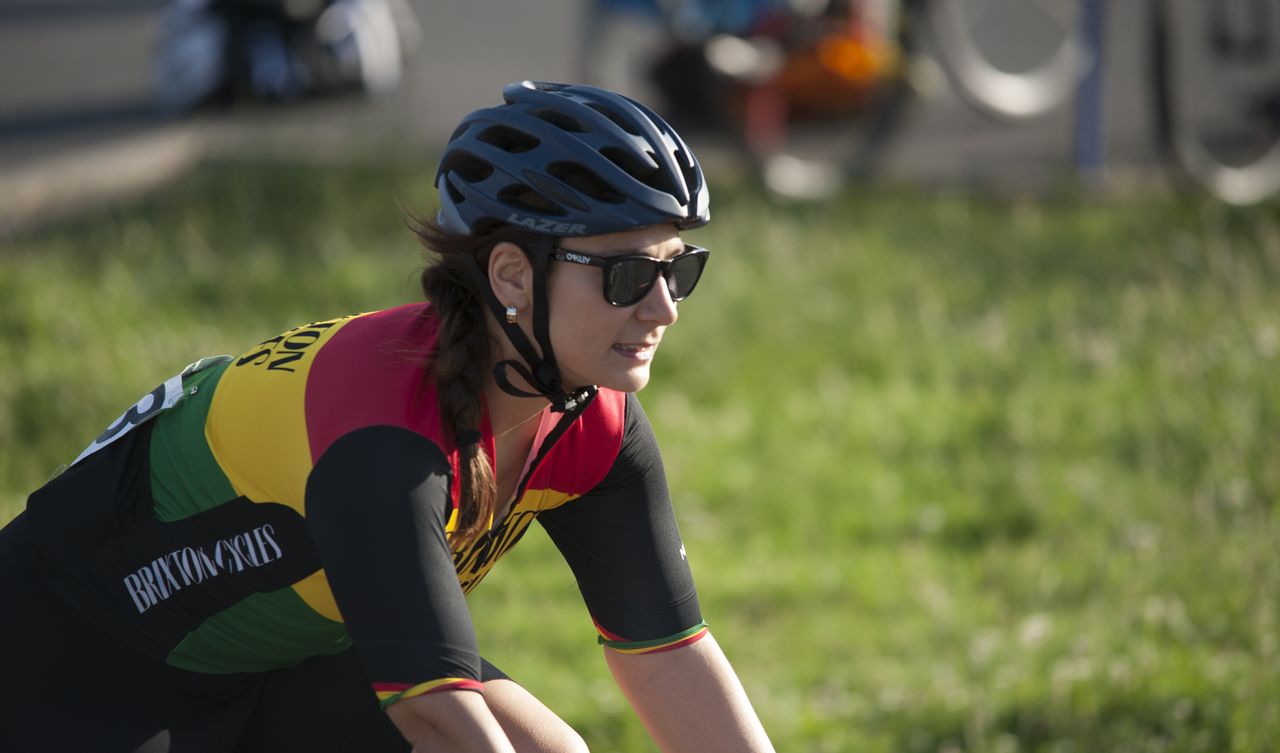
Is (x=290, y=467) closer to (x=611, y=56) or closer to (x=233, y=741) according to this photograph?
(x=233, y=741)

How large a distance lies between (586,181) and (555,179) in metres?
0.05

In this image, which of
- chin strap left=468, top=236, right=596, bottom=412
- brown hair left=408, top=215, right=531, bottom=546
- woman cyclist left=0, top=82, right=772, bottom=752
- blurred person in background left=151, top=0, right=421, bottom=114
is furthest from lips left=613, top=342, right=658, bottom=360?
blurred person in background left=151, top=0, right=421, bottom=114

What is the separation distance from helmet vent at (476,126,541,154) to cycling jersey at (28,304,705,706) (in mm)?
311

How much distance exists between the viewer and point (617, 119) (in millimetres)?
2660

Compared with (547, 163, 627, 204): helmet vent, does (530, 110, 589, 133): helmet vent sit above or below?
above

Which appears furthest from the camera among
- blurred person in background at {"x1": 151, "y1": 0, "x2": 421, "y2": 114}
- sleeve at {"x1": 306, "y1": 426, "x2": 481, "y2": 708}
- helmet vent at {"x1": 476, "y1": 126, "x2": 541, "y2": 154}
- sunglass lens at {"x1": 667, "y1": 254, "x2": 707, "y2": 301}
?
blurred person in background at {"x1": 151, "y1": 0, "x2": 421, "y2": 114}

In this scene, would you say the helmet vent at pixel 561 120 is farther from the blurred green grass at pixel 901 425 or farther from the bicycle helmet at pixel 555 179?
the blurred green grass at pixel 901 425

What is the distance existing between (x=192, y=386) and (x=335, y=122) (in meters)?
7.43

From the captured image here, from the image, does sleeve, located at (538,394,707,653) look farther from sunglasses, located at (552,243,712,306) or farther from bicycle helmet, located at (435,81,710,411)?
sunglasses, located at (552,243,712,306)

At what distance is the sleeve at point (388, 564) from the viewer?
2.25m

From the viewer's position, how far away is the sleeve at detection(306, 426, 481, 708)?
7.38 ft

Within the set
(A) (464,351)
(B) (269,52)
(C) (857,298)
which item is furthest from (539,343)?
(B) (269,52)

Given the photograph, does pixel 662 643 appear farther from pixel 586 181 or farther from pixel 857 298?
pixel 857 298

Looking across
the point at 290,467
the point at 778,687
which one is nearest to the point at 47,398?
the point at 778,687
